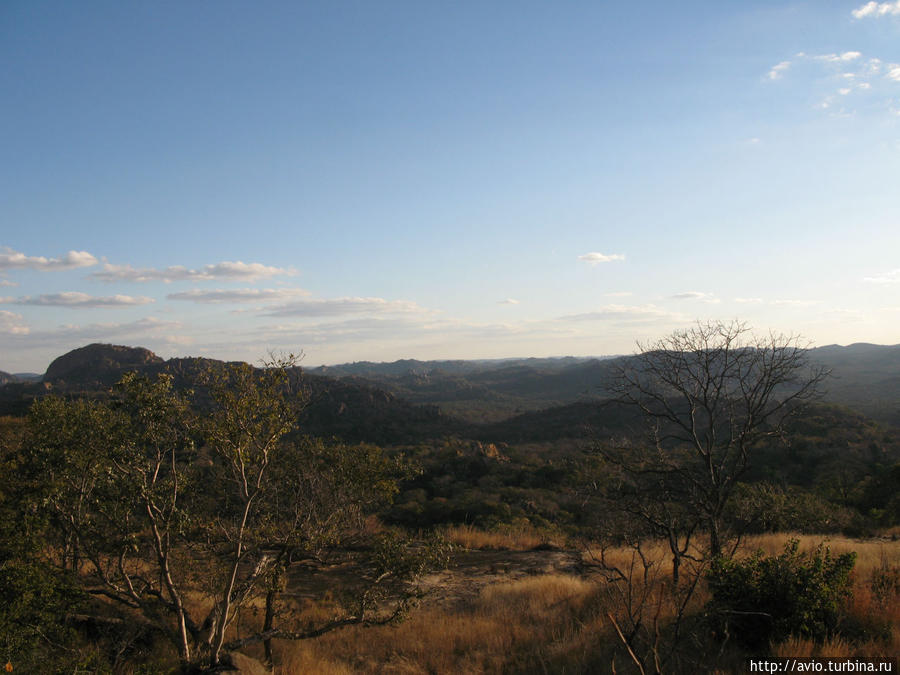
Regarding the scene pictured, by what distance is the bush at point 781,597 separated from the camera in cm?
701

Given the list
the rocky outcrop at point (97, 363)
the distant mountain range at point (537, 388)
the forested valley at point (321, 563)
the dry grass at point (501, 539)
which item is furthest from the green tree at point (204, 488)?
the rocky outcrop at point (97, 363)

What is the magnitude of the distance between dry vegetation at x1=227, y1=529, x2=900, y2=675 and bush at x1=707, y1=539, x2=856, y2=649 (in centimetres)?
28

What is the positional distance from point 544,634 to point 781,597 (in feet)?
14.0

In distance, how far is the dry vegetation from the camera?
7.22 metres

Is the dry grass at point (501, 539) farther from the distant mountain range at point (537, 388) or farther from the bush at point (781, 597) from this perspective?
the distant mountain range at point (537, 388)

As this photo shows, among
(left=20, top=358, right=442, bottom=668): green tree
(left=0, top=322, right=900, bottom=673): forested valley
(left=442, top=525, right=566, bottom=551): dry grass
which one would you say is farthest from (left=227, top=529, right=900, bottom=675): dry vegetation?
(left=442, top=525, right=566, bottom=551): dry grass

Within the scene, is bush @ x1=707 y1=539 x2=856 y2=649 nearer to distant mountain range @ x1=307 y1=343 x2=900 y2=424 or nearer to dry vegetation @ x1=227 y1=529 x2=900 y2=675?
dry vegetation @ x1=227 y1=529 x2=900 y2=675

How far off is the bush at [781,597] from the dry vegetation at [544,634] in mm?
284

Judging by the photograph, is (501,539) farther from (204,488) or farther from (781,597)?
(204,488)

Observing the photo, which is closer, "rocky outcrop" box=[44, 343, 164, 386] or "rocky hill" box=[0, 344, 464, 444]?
"rocky hill" box=[0, 344, 464, 444]

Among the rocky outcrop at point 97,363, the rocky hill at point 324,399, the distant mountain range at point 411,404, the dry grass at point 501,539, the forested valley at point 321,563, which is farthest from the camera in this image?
the rocky outcrop at point 97,363

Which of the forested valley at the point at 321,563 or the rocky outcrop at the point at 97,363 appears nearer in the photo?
the forested valley at the point at 321,563

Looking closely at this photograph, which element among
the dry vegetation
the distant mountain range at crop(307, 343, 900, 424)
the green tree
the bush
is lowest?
the distant mountain range at crop(307, 343, 900, 424)

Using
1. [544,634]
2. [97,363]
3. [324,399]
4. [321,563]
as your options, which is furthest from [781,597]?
[97,363]
